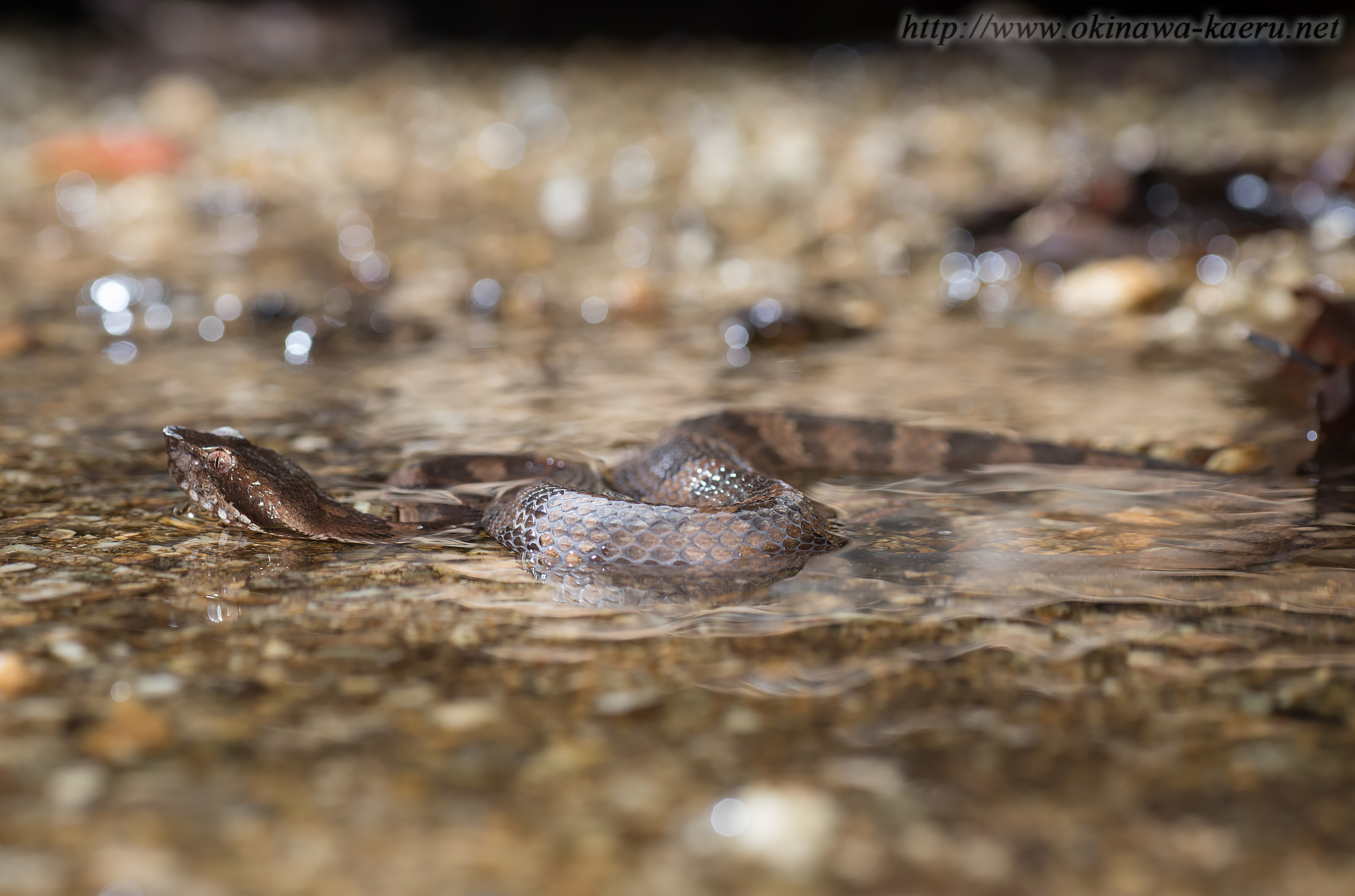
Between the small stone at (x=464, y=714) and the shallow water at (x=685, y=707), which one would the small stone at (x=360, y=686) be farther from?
the small stone at (x=464, y=714)

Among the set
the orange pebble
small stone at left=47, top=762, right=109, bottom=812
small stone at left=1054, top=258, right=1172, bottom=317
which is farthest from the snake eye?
the orange pebble

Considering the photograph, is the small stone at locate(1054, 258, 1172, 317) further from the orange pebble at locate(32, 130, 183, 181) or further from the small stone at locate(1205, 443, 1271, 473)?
the orange pebble at locate(32, 130, 183, 181)

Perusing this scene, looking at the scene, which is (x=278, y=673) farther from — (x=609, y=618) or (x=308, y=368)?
(x=308, y=368)

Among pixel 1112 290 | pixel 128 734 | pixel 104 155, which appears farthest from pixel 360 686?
pixel 104 155

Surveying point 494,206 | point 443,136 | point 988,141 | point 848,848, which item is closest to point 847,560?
point 848,848

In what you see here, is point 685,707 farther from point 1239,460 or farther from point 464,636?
point 1239,460

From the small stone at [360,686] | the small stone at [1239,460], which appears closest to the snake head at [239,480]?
the small stone at [360,686]

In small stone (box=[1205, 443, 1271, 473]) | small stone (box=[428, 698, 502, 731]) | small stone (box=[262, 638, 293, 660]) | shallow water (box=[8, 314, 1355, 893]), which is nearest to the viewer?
shallow water (box=[8, 314, 1355, 893])
